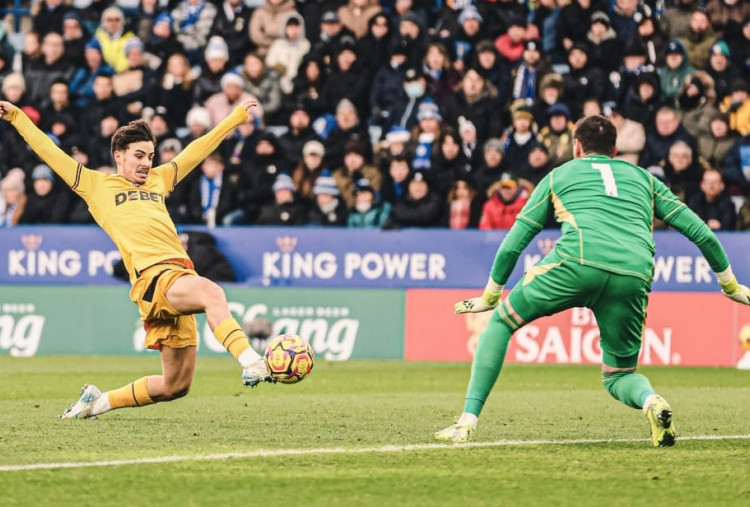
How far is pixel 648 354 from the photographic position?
1755 centimetres

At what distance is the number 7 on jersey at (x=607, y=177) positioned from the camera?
8.44m

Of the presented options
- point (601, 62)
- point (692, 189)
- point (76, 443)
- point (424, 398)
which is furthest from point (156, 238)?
point (601, 62)

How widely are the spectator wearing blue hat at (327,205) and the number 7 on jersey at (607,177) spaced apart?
10.8 metres

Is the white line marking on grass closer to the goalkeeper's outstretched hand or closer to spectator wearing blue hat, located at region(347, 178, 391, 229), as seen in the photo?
the goalkeeper's outstretched hand

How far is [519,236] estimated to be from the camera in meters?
8.32

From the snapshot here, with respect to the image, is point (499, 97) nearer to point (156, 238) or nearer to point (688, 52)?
point (688, 52)

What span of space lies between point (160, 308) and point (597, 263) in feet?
9.15

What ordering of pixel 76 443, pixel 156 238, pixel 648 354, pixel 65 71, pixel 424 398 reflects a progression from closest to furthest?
pixel 76 443, pixel 156 238, pixel 424 398, pixel 648 354, pixel 65 71

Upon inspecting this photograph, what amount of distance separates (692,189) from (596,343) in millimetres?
2488

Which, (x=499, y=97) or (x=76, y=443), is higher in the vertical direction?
(x=499, y=97)

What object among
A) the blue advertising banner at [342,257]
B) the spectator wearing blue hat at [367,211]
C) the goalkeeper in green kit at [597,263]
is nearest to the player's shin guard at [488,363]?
the goalkeeper in green kit at [597,263]

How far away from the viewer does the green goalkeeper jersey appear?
8266 millimetres

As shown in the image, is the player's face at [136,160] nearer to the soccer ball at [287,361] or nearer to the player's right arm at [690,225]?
the soccer ball at [287,361]

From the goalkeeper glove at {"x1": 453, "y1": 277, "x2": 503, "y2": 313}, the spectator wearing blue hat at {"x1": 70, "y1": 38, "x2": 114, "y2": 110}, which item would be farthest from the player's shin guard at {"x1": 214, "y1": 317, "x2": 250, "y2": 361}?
the spectator wearing blue hat at {"x1": 70, "y1": 38, "x2": 114, "y2": 110}
